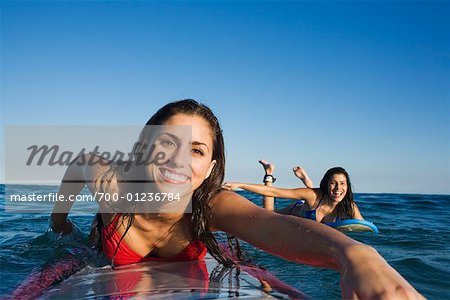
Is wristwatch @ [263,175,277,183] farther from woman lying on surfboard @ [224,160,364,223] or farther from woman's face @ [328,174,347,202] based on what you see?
woman's face @ [328,174,347,202]

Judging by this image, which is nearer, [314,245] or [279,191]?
[314,245]

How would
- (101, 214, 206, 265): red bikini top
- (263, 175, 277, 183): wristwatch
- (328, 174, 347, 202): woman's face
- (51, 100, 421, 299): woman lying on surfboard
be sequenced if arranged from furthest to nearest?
(263, 175, 277, 183): wristwatch < (328, 174, 347, 202): woman's face < (101, 214, 206, 265): red bikini top < (51, 100, 421, 299): woman lying on surfboard

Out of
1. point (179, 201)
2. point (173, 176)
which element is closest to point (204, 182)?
point (179, 201)

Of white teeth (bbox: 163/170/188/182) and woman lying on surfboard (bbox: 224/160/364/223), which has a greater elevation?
white teeth (bbox: 163/170/188/182)

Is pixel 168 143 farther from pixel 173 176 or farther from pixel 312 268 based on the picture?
pixel 312 268

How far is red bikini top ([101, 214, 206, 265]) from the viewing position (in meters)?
3.06

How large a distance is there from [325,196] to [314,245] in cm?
593

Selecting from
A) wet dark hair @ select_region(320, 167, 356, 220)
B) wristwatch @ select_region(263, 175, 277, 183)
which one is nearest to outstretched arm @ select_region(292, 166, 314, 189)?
wristwatch @ select_region(263, 175, 277, 183)

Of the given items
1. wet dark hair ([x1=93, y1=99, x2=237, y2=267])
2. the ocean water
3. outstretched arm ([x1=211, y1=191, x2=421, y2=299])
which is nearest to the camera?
outstretched arm ([x1=211, y1=191, x2=421, y2=299])

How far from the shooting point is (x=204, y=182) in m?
3.02

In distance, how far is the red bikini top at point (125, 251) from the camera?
306 centimetres

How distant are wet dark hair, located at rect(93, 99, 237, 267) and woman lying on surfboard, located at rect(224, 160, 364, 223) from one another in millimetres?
4297

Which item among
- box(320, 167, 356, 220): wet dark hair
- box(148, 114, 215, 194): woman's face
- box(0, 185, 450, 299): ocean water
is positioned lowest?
box(0, 185, 450, 299): ocean water

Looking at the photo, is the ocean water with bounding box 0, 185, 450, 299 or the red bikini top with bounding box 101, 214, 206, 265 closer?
the red bikini top with bounding box 101, 214, 206, 265
